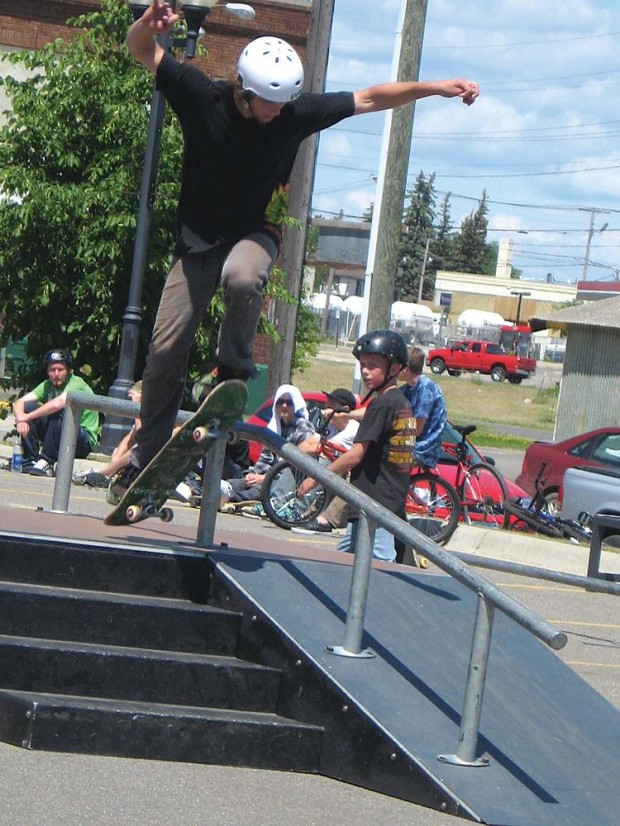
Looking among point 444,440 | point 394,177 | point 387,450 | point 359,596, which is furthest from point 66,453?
point 444,440

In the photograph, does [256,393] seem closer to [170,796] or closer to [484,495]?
[484,495]

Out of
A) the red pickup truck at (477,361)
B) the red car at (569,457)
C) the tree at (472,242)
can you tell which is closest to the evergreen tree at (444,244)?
the tree at (472,242)

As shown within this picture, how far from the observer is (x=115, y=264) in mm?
16672

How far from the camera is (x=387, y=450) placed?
7691 millimetres

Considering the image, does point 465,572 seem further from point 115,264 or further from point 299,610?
point 115,264

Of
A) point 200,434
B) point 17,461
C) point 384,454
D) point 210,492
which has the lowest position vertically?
point 17,461

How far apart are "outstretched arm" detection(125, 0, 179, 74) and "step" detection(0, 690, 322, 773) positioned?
2.74m

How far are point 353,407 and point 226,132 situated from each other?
827 centimetres

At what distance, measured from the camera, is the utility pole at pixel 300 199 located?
18719mm

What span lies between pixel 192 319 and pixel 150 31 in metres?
1.32

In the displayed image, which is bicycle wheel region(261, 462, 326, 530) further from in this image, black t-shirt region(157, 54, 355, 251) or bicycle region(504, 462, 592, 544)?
black t-shirt region(157, 54, 355, 251)

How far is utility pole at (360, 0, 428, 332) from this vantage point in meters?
15.1

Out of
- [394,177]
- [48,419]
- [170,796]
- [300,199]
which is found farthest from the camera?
[300,199]

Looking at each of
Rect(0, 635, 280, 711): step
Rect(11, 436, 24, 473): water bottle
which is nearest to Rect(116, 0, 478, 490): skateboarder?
Rect(0, 635, 280, 711): step
